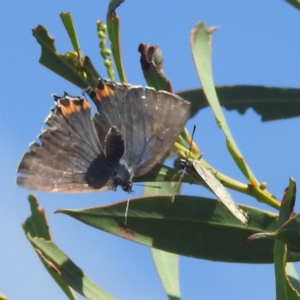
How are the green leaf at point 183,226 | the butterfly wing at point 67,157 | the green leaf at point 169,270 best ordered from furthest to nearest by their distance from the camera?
the butterfly wing at point 67,157 → the green leaf at point 169,270 → the green leaf at point 183,226

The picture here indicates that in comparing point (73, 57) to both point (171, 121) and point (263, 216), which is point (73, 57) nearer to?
point (171, 121)

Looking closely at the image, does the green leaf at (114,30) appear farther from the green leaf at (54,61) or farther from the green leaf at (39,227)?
the green leaf at (39,227)

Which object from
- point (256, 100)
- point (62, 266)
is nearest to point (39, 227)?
point (62, 266)

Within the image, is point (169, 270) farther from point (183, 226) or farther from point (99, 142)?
point (99, 142)

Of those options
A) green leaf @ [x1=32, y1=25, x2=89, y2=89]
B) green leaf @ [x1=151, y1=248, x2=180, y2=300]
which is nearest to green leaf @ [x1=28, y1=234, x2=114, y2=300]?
green leaf @ [x1=151, y1=248, x2=180, y2=300]

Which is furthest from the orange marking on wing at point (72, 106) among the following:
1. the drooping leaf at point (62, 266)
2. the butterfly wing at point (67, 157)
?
the drooping leaf at point (62, 266)
